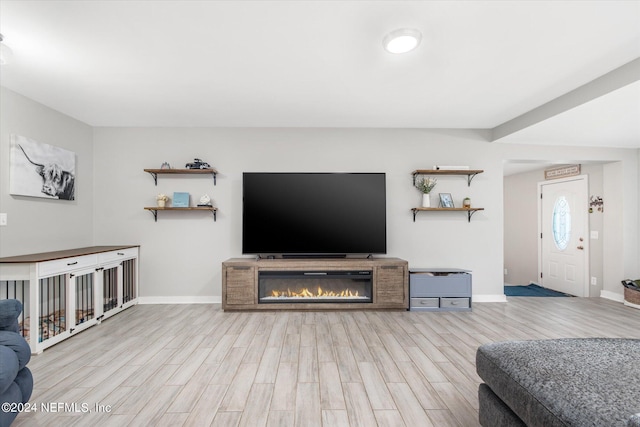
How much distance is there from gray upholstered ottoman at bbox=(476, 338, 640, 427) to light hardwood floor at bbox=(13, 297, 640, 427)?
0.46 m

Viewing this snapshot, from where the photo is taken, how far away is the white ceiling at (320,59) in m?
1.83

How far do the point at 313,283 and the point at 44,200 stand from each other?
10.4 feet

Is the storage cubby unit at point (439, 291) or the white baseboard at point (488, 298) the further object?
the white baseboard at point (488, 298)

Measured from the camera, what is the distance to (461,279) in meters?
3.66

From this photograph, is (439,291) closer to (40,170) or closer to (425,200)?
(425,200)

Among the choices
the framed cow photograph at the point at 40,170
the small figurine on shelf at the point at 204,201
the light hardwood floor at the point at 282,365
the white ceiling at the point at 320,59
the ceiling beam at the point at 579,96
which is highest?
the white ceiling at the point at 320,59

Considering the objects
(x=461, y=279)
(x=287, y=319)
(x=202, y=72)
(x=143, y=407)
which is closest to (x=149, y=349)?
(x=143, y=407)

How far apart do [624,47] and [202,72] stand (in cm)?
331

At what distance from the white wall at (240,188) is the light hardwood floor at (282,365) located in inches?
24.0

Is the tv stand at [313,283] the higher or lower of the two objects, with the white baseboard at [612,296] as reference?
higher

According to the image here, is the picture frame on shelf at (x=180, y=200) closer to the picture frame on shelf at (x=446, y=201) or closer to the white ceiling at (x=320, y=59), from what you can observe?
the white ceiling at (x=320, y=59)

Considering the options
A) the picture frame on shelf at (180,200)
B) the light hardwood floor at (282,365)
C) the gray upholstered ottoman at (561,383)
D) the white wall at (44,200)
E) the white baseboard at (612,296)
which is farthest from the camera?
the white baseboard at (612,296)

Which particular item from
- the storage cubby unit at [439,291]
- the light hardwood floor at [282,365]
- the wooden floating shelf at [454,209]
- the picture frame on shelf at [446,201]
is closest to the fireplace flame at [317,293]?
the light hardwood floor at [282,365]

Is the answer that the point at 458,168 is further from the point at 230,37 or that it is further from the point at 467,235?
the point at 230,37
